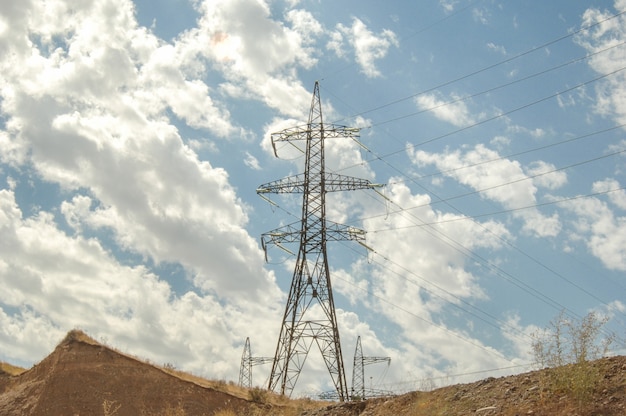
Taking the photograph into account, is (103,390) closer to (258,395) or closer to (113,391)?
(113,391)

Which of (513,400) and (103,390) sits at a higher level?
(103,390)

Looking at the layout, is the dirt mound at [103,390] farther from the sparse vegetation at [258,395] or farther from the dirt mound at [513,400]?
the dirt mound at [513,400]

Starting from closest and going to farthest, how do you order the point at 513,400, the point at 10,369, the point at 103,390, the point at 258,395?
the point at 513,400, the point at 103,390, the point at 258,395, the point at 10,369

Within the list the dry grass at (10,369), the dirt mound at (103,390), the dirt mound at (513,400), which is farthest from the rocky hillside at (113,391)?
the dirt mound at (513,400)

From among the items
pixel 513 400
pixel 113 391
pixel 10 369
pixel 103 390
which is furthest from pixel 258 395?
pixel 513 400

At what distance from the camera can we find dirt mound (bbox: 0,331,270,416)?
109 feet

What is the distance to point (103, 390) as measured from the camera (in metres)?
33.8

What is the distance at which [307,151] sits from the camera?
41312mm

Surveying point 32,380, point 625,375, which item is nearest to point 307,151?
point 32,380

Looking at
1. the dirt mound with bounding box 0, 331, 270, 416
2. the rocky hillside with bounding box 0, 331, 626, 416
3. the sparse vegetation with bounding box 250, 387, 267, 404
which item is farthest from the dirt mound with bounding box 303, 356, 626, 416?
the dirt mound with bounding box 0, 331, 270, 416

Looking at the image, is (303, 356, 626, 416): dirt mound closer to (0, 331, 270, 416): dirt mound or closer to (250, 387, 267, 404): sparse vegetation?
(250, 387, 267, 404): sparse vegetation

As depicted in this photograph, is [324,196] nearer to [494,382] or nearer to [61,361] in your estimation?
[61,361]

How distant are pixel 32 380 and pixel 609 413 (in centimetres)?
2963

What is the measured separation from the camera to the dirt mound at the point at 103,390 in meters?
33.1
